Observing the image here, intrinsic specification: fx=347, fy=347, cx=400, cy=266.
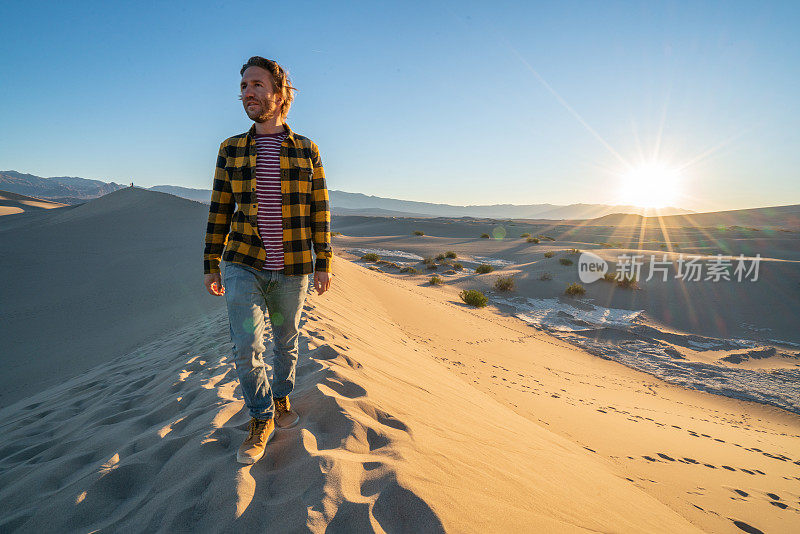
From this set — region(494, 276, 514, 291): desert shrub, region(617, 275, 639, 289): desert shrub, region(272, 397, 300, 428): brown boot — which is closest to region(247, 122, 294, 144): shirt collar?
region(272, 397, 300, 428): brown boot

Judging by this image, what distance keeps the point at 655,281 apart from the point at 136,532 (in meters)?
13.4

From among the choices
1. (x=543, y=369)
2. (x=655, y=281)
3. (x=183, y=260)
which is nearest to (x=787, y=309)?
(x=655, y=281)

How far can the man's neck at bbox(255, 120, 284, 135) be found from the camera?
1.89 meters

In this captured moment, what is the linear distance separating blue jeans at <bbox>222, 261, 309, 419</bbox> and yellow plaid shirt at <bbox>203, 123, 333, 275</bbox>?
0.07 metres

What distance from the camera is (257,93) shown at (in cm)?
179

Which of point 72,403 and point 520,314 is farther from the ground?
point 72,403

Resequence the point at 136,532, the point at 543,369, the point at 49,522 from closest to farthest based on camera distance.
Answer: the point at 136,532 < the point at 49,522 < the point at 543,369

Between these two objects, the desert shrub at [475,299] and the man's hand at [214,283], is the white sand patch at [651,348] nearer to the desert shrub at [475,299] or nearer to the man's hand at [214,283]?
the desert shrub at [475,299]

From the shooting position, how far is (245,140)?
1.84 metres

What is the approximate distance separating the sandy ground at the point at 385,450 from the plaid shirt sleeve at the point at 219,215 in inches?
40.3

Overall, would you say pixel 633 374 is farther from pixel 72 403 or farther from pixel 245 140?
pixel 72 403

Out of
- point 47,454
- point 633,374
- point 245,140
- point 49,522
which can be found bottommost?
point 633,374

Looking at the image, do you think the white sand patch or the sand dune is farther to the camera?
the sand dune

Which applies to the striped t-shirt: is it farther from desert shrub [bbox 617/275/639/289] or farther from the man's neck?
desert shrub [bbox 617/275/639/289]
